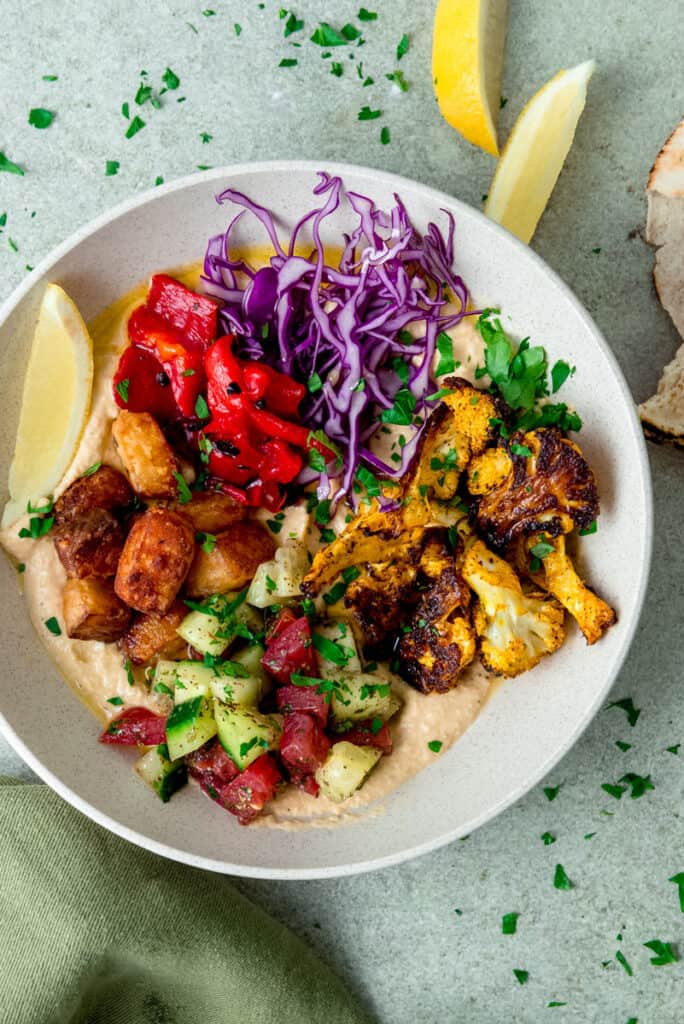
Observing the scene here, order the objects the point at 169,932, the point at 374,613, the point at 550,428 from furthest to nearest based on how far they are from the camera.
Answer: the point at 169,932 < the point at 374,613 < the point at 550,428

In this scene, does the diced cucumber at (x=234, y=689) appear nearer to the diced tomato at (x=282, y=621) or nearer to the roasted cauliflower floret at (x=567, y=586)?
the diced tomato at (x=282, y=621)

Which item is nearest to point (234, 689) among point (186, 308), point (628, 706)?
point (186, 308)

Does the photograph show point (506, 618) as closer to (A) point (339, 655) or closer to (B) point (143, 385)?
(A) point (339, 655)

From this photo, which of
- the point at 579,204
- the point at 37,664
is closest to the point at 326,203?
the point at 579,204

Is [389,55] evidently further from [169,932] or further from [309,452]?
[169,932]

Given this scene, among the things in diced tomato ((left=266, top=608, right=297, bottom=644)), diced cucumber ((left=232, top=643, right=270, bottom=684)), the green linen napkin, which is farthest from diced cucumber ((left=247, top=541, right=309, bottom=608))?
the green linen napkin
